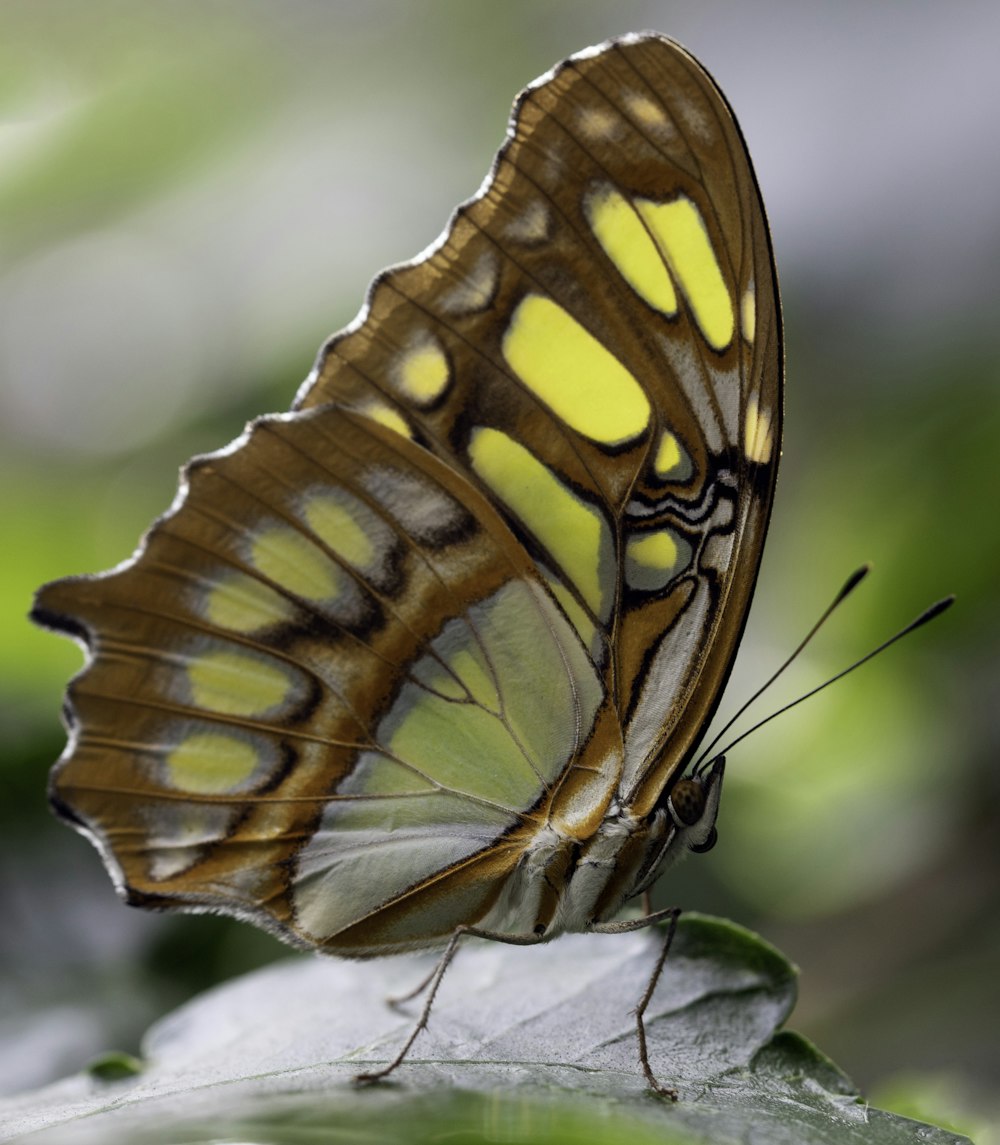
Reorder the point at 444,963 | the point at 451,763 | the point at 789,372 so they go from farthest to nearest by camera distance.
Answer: the point at 789,372, the point at 451,763, the point at 444,963

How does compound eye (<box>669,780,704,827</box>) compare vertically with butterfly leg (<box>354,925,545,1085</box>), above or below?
above

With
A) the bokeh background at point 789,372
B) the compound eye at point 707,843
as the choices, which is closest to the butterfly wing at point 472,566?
the compound eye at point 707,843

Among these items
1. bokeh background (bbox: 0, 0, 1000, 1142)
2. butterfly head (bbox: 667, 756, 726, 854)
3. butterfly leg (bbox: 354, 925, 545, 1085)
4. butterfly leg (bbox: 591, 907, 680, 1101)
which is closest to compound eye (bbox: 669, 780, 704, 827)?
butterfly head (bbox: 667, 756, 726, 854)

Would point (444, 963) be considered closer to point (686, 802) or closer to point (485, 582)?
point (686, 802)

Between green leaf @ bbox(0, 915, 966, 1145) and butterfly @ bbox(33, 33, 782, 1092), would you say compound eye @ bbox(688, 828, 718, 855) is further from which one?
green leaf @ bbox(0, 915, 966, 1145)

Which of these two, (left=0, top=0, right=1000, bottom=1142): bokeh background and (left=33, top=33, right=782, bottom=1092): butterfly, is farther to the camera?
(left=0, top=0, right=1000, bottom=1142): bokeh background

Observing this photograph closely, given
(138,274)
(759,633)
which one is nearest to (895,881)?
(759,633)

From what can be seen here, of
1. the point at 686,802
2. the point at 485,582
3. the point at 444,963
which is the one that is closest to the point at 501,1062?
the point at 444,963
